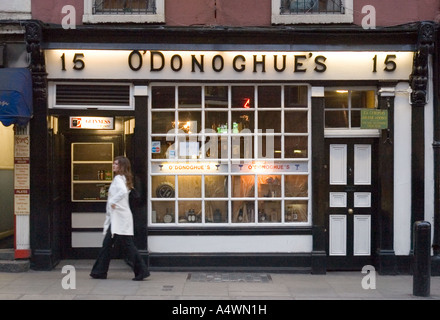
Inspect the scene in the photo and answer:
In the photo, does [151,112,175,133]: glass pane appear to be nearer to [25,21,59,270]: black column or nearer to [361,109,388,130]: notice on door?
[25,21,59,270]: black column

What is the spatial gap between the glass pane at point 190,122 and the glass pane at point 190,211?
1302 millimetres

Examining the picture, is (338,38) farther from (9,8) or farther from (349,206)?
(9,8)

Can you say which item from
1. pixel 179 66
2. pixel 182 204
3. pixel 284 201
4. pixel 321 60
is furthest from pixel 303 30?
pixel 182 204

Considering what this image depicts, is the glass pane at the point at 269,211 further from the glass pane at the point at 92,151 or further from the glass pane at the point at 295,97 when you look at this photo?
the glass pane at the point at 92,151

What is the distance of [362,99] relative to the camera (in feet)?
35.0

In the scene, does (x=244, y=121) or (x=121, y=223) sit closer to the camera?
(x=121, y=223)

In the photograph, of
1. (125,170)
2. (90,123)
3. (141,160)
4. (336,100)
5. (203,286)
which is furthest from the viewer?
(90,123)

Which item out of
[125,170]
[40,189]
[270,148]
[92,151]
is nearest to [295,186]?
[270,148]

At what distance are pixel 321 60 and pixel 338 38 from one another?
465 mm

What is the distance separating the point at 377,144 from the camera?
10523mm

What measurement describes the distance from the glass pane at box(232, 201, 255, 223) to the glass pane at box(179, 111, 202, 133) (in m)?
1.50

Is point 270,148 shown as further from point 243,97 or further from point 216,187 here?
point 216,187

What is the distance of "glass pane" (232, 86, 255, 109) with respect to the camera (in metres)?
10.5

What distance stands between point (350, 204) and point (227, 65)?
332cm
